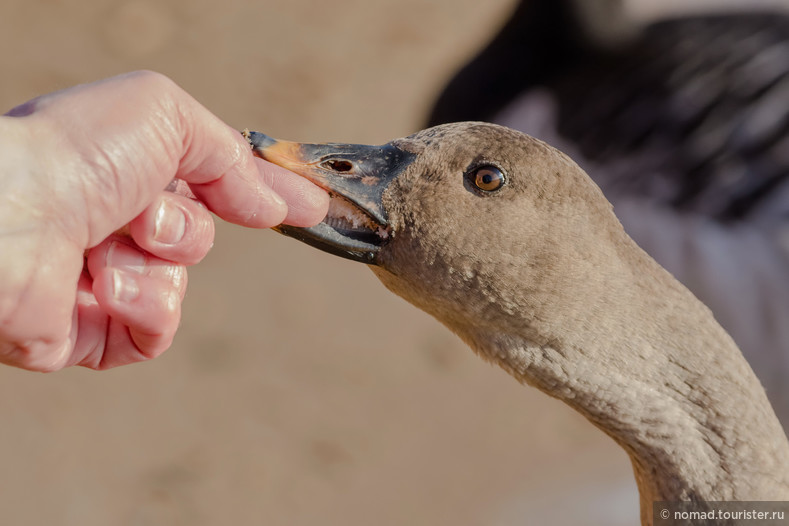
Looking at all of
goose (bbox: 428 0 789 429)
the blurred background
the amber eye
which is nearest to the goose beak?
the amber eye

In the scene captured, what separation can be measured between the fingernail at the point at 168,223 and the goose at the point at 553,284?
28cm

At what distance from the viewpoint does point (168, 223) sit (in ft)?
6.35

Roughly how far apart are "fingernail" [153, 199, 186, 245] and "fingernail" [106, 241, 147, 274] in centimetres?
8

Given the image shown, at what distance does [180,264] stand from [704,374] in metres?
1.36

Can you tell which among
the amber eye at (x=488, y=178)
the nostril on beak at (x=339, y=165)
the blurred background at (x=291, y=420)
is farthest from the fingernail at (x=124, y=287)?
the blurred background at (x=291, y=420)

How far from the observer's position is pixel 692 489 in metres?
2.16

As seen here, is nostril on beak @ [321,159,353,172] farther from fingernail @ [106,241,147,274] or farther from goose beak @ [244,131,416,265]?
fingernail @ [106,241,147,274]

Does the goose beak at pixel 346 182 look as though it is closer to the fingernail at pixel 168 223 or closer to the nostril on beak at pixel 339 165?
the nostril on beak at pixel 339 165

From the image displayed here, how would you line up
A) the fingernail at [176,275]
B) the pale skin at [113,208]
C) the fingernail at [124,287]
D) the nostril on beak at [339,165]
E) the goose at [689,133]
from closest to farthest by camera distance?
the pale skin at [113,208] < the fingernail at [124,287] < the fingernail at [176,275] < the nostril on beak at [339,165] < the goose at [689,133]

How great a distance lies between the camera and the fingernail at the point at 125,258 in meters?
1.94

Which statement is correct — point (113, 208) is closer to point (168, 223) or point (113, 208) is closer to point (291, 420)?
point (168, 223)

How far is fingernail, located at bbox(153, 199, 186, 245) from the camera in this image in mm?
1922

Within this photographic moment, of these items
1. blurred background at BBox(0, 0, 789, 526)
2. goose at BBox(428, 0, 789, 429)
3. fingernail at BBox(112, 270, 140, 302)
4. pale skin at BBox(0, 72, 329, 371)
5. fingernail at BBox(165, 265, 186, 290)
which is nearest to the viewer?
pale skin at BBox(0, 72, 329, 371)

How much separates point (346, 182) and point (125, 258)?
0.58 m
